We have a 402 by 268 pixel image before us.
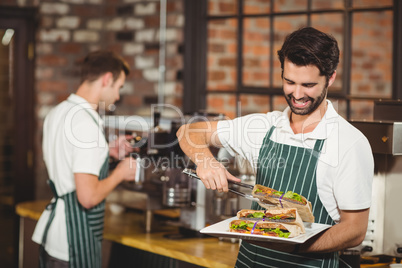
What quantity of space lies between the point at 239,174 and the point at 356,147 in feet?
3.47

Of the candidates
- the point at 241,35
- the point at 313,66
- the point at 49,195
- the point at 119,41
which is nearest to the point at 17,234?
the point at 49,195

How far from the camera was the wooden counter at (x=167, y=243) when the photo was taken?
2.76 m

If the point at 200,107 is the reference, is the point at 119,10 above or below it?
above

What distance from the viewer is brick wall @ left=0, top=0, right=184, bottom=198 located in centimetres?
425

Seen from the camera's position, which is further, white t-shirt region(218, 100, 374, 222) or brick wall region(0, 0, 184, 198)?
brick wall region(0, 0, 184, 198)

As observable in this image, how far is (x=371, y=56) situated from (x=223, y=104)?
2090 mm

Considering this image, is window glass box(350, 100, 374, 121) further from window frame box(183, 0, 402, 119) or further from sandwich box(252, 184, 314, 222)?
sandwich box(252, 184, 314, 222)

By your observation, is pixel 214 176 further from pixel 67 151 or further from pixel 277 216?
pixel 67 151

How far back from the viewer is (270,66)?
12.6 feet

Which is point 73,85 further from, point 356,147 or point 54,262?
point 356,147

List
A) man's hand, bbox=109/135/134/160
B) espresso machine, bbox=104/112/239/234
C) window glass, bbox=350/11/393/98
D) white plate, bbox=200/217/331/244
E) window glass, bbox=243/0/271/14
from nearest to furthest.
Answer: white plate, bbox=200/217/331/244, espresso machine, bbox=104/112/239/234, man's hand, bbox=109/135/134/160, window glass, bbox=243/0/271/14, window glass, bbox=350/11/393/98

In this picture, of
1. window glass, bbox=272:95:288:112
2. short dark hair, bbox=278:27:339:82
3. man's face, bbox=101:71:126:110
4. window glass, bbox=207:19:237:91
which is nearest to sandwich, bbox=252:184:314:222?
short dark hair, bbox=278:27:339:82

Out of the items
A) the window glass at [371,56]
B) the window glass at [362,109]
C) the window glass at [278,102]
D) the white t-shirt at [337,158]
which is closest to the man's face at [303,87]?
the white t-shirt at [337,158]

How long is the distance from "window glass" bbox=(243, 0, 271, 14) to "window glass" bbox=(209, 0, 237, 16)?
4.0 inches
